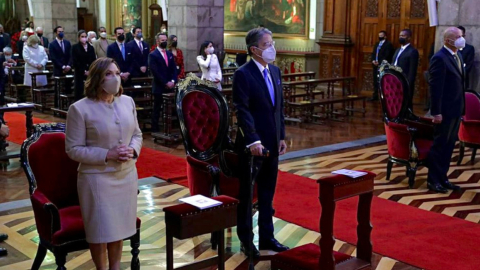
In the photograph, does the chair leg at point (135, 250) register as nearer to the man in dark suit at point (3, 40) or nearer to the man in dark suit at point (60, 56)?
the man in dark suit at point (60, 56)

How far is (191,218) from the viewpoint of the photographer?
11.8ft

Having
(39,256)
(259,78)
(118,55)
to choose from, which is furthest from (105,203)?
(118,55)

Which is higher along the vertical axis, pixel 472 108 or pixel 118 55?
pixel 118 55

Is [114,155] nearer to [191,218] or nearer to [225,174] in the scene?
[191,218]

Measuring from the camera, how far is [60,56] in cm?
1265

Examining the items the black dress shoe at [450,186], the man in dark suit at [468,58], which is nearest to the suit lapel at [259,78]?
the black dress shoe at [450,186]

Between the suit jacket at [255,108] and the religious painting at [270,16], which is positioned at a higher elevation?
the religious painting at [270,16]

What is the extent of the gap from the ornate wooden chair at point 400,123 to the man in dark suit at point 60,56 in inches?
280

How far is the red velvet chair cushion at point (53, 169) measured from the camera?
4.17 m

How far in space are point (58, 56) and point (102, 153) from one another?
31.2 ft

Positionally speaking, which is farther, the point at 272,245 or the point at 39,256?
the point at 272,245

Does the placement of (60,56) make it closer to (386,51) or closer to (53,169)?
(386,51)

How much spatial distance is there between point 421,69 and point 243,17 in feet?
21.8

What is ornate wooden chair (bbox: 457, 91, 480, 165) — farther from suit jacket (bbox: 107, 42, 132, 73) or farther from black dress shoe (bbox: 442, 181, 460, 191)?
suit jacket (bbox: 107, 42, 132, 73)
